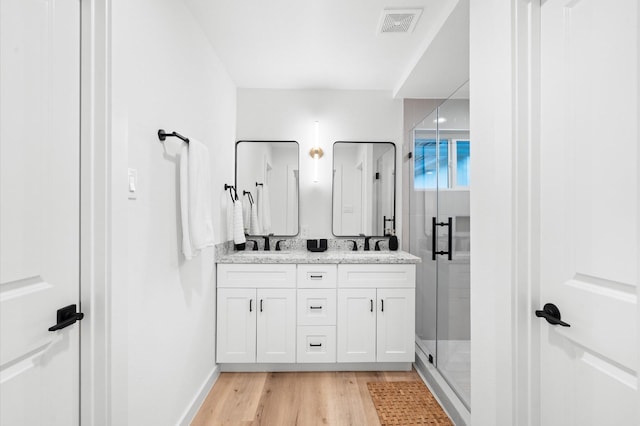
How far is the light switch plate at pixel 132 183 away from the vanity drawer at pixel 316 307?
151 cm

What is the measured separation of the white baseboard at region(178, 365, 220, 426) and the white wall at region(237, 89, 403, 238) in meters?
1.40

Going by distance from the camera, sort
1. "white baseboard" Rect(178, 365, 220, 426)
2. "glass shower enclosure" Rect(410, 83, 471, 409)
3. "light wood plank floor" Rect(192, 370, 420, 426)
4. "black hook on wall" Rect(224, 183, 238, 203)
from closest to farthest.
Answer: "white baseboard" Rect(178, 365, 220, 426) < "light wood plank floor" Rect(192, 370, 420, 426) < "glass shower enclosure" Rect(410, 83, 471, 409) < "black hook on wall" Rect(224, 183, 238, 203)

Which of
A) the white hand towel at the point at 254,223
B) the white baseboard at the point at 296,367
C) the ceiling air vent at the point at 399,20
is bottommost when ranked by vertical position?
the white baseboard at the point at 296,367

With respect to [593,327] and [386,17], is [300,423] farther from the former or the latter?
[386,17]

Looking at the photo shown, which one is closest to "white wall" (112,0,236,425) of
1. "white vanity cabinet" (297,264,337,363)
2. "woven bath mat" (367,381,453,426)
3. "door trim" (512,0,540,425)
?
"white vanity cabinet" (297,264,337,363)

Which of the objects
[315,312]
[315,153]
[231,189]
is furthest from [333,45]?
[315,312]

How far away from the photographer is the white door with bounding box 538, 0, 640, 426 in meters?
0.80

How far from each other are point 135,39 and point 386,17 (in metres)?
1.45

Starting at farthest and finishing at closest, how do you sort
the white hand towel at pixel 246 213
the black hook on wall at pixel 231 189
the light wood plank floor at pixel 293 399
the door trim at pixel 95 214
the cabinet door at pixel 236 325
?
the white hand towel at pixel 246 213 < the black hook on wall at pixel 231 189 < the cabinet door at pixel 236 325 < the light wood plank floor at pixel 293 399 < the door trim at pixel 95 214

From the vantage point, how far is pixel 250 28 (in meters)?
2.08

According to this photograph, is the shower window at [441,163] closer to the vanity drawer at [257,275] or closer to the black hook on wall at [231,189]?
the vanity drawer at [257,275]

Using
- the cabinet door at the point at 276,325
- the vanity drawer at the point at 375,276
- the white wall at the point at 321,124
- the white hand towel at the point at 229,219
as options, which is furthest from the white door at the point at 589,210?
the white hand towel at the point at 229,219

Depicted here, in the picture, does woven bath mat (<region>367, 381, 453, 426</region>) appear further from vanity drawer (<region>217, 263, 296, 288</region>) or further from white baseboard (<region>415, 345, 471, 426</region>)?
vanity drawer (<region>217, 263, 296, 288</region>)

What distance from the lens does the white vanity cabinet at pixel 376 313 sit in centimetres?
246
